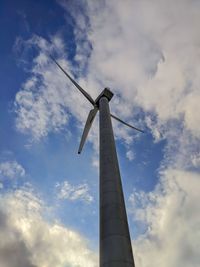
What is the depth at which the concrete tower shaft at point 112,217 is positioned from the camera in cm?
1884

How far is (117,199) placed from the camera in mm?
22766

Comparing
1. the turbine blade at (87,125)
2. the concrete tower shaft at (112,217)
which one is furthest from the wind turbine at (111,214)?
the turbine blade at (87,125)

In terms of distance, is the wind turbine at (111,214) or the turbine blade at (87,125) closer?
the wind turbine at (111,214)

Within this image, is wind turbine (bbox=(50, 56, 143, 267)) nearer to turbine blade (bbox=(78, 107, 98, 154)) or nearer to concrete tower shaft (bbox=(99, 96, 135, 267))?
concrete tower shaft (bbox=(99, 96, 135, 267))

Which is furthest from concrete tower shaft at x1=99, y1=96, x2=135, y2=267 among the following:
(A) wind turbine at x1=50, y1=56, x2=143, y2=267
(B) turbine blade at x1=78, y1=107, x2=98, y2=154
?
(B) turbine blade at x1=78, y1=107, x2=98, y2=154

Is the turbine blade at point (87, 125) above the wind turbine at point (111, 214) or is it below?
above

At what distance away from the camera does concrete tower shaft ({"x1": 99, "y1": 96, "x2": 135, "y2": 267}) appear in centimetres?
1884

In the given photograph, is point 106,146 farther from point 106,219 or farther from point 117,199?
point 106,219

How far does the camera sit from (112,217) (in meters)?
21.2

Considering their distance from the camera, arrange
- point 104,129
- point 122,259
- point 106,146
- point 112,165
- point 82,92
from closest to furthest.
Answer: point 122,259
point 112,165
point 106,146
point 104,129
point 82,92

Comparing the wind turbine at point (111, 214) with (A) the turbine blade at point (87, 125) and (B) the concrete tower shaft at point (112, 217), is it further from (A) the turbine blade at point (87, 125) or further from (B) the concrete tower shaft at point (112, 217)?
(A) the turbine blade at point (87, 125)

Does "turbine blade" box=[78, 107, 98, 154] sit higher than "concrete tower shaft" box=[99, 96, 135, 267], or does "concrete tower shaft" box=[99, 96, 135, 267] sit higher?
"turbine blade" box=[78, 107, 98, 154]

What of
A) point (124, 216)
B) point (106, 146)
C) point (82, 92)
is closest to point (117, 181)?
point (124, 216)

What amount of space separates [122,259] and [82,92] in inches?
1357
